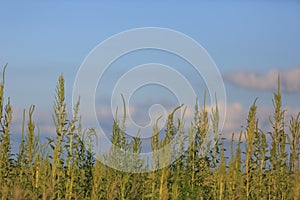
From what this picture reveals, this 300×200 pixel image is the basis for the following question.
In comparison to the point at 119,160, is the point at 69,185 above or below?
below

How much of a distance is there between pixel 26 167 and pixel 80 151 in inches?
51.4

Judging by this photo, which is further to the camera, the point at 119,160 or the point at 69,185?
the point at 119,160

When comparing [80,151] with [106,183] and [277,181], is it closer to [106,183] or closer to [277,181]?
[106,183]

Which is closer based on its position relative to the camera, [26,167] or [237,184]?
[237,184]

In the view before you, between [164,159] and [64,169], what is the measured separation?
1.92 m

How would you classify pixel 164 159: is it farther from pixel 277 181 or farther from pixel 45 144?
pixel 277 181

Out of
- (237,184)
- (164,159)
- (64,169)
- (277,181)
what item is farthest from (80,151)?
(277,181)

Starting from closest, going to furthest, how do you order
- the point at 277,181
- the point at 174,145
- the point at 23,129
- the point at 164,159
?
the point at 164,159 → the point at 23,129 → the point at 277,181 → the point at 174,145

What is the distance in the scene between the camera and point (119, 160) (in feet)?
37.9

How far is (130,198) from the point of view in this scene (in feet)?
35.6

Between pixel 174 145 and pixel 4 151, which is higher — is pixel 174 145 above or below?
above

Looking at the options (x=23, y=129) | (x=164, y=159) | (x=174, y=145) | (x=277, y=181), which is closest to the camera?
(x=164, y=159)

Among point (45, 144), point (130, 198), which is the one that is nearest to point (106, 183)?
point (130, 198)

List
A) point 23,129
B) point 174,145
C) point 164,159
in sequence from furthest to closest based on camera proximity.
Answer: point 174,145, point 23,129, point 164,159
